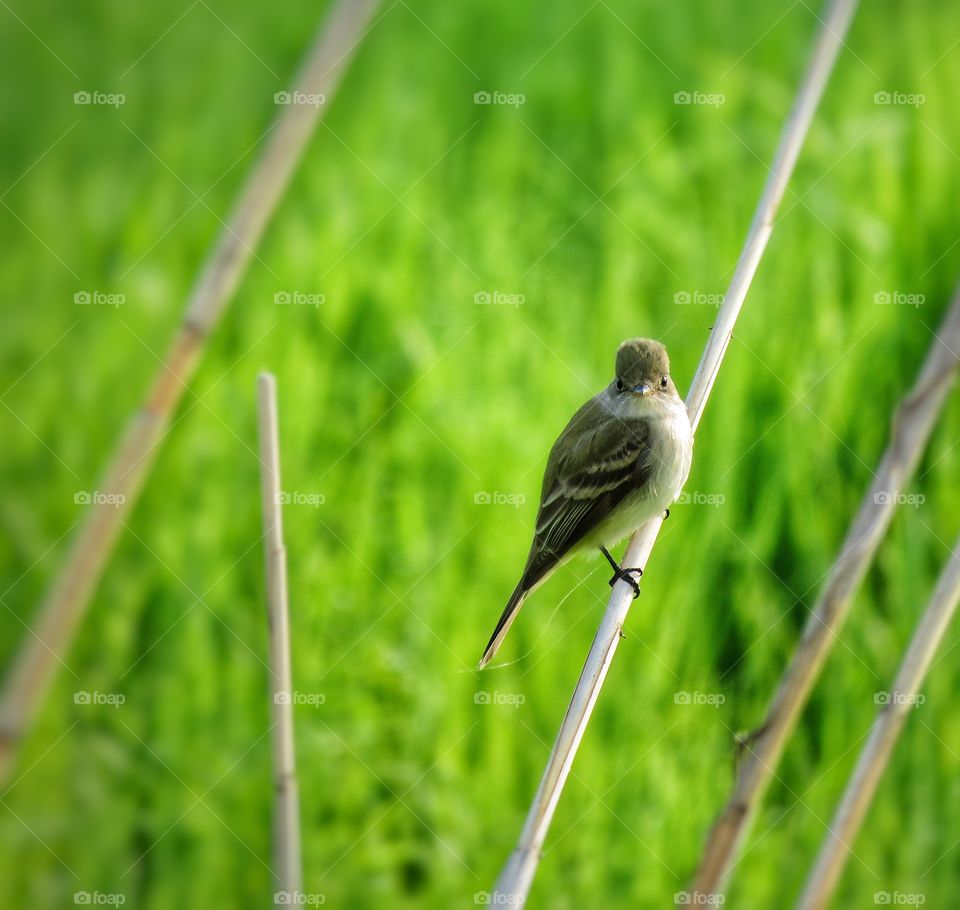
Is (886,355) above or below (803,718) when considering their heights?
above

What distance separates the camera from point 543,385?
233 centimetres

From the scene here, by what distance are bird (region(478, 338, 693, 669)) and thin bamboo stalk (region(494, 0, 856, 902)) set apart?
6cm

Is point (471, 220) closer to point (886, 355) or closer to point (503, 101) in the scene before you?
point (503, 101)

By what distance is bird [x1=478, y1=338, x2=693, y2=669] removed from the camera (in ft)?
6.40

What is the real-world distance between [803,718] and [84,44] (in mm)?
2241

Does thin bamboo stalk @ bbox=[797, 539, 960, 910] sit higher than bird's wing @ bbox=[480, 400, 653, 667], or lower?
lower

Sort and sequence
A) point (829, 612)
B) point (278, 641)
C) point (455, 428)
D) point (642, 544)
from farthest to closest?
point (455, 428)
point (642, 544)
point (829, 612)
point (278, 641)

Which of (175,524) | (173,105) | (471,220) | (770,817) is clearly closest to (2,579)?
(175,524)

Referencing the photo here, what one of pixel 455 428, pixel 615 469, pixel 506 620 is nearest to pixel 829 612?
pixel 615 469

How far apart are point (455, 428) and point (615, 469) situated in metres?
0.42

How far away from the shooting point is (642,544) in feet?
6.66

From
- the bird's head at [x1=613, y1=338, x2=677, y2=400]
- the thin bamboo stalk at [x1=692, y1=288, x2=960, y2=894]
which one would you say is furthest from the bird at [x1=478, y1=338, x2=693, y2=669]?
the thin bamboo stalk at [x1=692, y1=288, x2=960, y2=894]

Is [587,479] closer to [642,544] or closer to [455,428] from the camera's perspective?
[642,544]

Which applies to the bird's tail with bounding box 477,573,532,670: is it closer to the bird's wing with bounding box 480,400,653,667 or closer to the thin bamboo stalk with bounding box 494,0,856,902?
the bird's wing with bounding box 480,400,653,667
